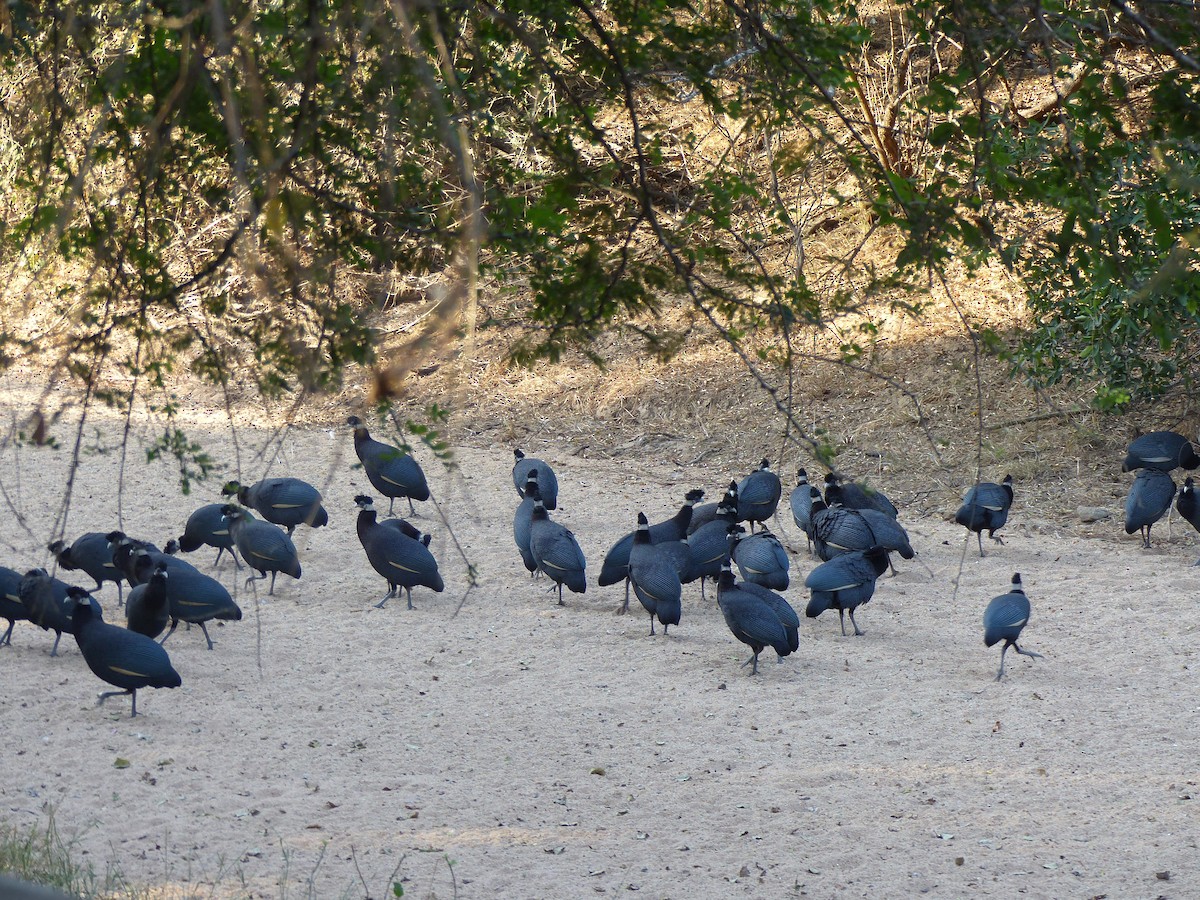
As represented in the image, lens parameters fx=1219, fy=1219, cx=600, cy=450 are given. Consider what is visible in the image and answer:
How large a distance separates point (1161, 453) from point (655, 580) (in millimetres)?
4814

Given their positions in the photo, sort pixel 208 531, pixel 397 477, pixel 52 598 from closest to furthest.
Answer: pixel 52 598, pixel 208 531, pixel 397 477

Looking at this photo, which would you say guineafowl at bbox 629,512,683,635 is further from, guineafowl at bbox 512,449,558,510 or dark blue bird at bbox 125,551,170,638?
dark blue bird at bbox 125,551,170,638

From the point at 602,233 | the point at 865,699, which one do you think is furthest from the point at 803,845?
the point at 602,233

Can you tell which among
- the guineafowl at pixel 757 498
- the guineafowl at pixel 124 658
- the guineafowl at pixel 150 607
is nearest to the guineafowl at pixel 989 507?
the guineafowl at pixel 757 498

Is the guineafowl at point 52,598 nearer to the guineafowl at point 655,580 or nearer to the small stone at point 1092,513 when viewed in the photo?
the guineafowl at point 655,580

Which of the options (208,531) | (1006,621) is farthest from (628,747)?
(208,531)

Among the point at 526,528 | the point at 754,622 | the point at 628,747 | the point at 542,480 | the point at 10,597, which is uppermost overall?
the point at 542,480

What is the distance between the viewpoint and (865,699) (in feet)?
22.0

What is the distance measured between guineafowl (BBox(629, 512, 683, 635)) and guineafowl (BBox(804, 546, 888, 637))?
83 cm

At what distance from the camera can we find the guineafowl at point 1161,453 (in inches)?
386

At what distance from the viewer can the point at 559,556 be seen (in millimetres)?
8078

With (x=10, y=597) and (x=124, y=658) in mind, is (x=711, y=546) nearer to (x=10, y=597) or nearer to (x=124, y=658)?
(x=124, y=658)

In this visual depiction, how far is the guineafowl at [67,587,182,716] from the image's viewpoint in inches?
240

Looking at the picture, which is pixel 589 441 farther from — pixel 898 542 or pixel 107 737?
pixel 107 737
